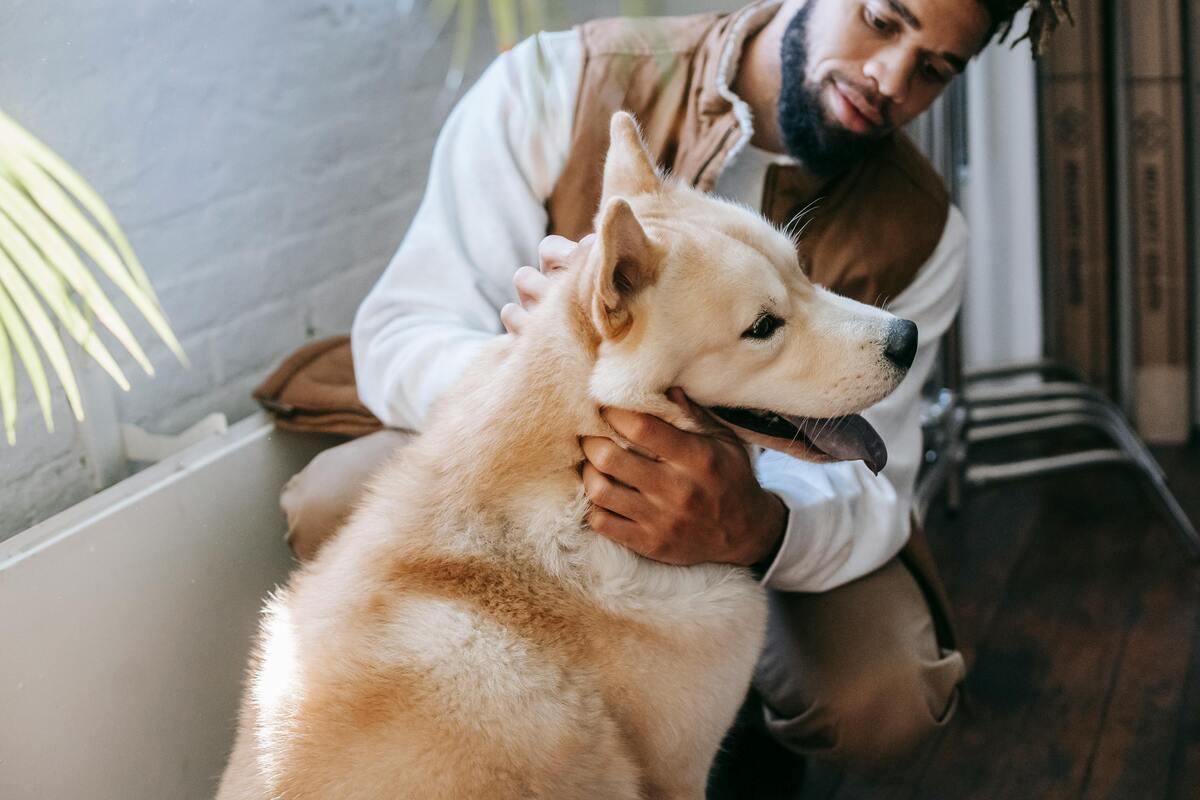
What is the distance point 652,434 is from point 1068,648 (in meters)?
1.30

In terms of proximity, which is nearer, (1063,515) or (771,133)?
(771,133)

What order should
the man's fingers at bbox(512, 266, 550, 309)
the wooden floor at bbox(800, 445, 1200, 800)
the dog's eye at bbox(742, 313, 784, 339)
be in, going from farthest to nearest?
the wooden floor at bbox(800, 445, 1200, 800) < the man's fingers at bbox(512, 266, 550, 309) < the dog's eye at bbox(742, 313, 784, 339)

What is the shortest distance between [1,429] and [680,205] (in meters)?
0.87

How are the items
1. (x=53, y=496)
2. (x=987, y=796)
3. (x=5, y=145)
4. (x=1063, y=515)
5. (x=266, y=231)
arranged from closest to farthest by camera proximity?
(x=5, y=145)
(x=53, y=496)
(x=987, y=796)
(x=266, y=231)
(x=1063, y=515)

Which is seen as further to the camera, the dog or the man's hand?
the man's hand

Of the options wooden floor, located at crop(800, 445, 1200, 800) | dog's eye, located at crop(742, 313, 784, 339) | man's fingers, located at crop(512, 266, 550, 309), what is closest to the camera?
dog's eye, located at crop(742, 313, 784, 339)

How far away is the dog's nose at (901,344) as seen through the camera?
103 cm

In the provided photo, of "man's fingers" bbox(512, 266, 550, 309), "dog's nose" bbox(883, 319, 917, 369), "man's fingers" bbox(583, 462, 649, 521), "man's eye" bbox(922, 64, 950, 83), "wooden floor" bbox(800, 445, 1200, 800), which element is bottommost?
"wooden floor" bbox(800, 445, 1200, 800)

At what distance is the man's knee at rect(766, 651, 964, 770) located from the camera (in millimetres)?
1425

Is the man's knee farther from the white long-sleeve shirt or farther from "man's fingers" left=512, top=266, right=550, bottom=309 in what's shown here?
"man's fingers" left=512, top=266, right=550, bottom=309

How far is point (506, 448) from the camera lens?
1.03 meters

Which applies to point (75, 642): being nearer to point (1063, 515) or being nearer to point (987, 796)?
point (987, 796)

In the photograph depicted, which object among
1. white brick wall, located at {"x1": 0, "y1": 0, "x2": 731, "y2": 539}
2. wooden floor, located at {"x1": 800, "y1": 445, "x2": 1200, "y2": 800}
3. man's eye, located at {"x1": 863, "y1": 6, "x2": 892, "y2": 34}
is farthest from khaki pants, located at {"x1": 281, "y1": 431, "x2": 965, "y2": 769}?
man's eye, located at {"x1": 863, "y1": 6, "x2": 892, "y2": 34}

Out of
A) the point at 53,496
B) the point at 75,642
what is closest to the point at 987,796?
the point at 75,642
